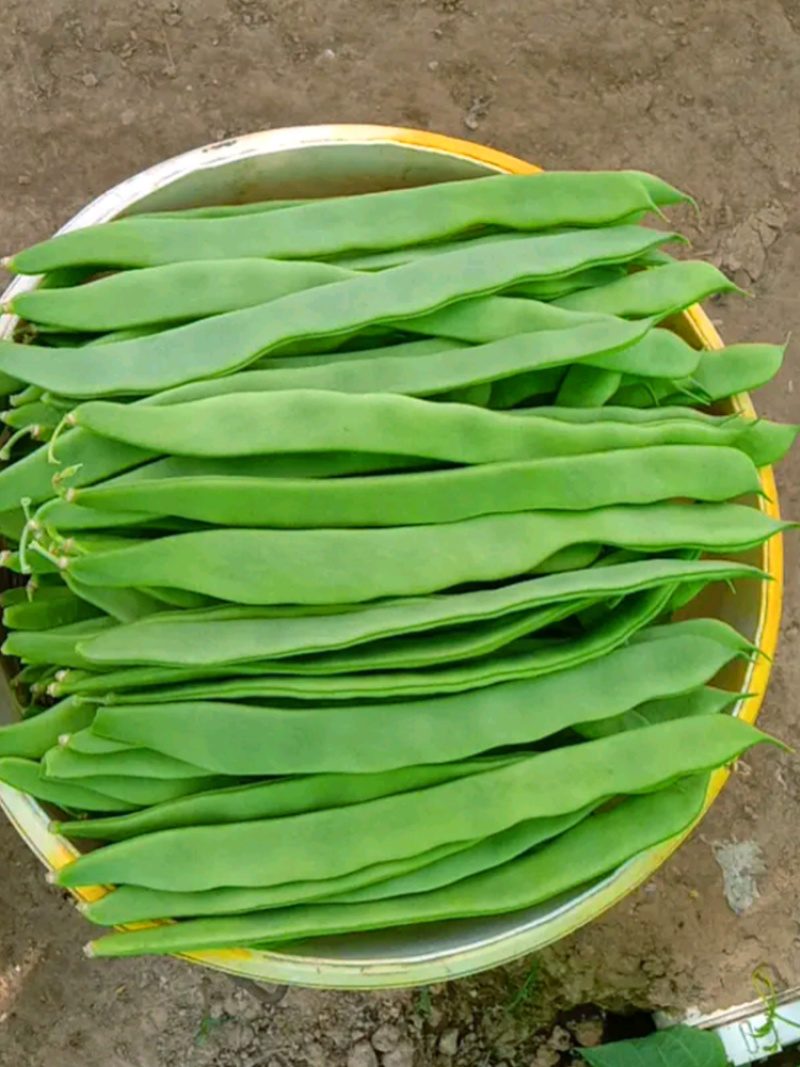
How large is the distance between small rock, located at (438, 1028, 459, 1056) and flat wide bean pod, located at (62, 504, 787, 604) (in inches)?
36.3

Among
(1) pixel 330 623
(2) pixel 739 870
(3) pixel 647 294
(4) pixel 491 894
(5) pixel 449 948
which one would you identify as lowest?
(2) pixel 739 870

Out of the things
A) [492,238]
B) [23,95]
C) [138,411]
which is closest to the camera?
[138,411]

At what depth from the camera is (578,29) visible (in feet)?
5.90

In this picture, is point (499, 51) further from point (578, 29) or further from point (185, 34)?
point (185, 34)

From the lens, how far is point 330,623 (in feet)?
3.37

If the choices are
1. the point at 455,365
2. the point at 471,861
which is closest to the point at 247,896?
the point at 471,861

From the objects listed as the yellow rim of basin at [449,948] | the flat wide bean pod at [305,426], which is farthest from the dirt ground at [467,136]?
the flat wide bean pod at [305,426]

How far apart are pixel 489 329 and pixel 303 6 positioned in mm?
931

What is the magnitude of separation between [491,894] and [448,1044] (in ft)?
2.26

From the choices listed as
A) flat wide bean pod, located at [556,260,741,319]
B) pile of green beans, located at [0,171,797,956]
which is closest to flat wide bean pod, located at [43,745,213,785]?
pile of green beans, located at [0,171,797,956]

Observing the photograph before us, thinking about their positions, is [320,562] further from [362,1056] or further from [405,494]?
[362,1056]

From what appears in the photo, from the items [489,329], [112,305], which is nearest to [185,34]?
[112,305]

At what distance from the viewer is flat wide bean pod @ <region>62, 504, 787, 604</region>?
1030 mm

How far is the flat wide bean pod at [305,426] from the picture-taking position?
103cm
